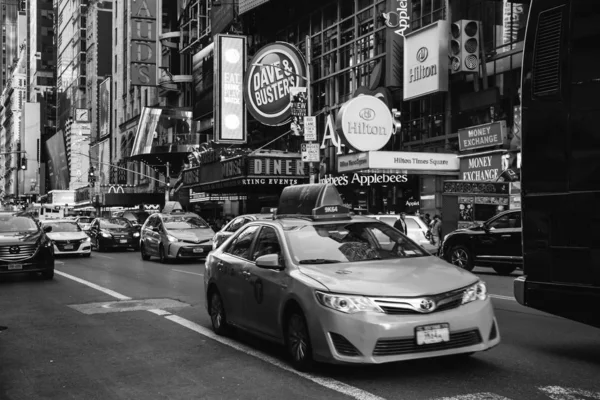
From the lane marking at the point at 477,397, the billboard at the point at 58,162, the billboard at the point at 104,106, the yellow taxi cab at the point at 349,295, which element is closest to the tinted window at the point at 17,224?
the yellow taxi cab at the point at 349,295

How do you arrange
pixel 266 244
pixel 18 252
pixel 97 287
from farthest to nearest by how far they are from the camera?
pixel 18 252 → pixel 97 287 → pixel 266 244

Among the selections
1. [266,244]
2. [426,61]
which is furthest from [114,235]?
[266,244]

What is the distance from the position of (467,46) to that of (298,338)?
24.2m

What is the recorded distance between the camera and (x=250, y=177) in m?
39.2

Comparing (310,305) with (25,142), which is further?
(25,142)

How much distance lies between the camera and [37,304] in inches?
531

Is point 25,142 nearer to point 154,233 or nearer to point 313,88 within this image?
point 313,88

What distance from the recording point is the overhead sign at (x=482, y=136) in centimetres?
2734

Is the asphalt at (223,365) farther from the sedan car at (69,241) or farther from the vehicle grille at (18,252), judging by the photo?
the sedan car at (69,241)

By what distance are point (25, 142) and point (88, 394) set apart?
7245 inches

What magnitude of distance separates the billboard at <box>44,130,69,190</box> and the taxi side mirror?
132 metres

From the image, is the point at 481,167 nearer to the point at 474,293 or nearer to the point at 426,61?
the point at 426,61

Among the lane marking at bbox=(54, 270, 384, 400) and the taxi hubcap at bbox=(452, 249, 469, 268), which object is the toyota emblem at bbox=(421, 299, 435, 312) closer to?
the lane marking at bbox=(54, 270, 384, 400)

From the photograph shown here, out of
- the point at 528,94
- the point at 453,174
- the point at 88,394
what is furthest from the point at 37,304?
the point at 453,174
